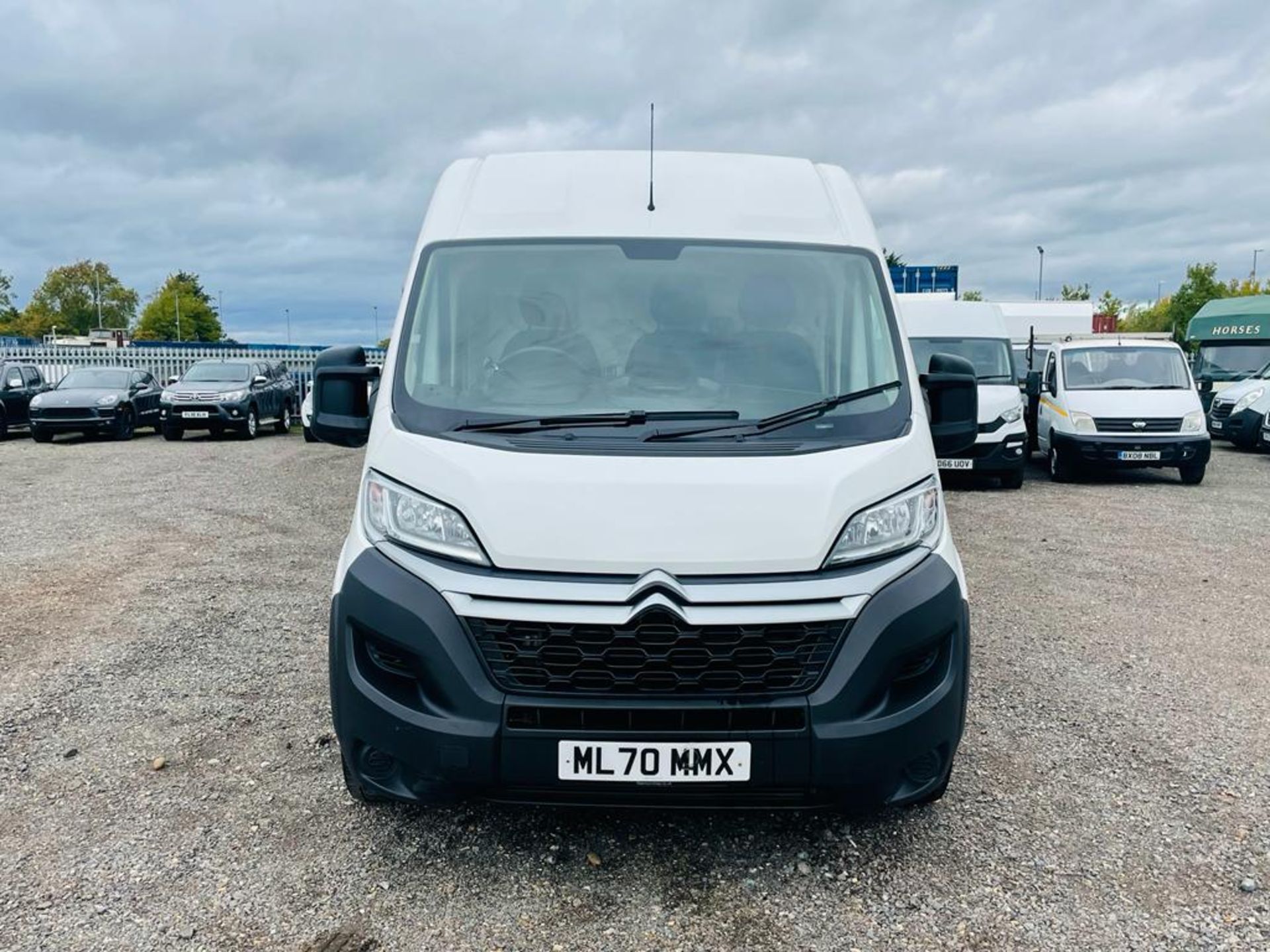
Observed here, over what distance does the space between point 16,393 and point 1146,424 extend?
19.9 meters

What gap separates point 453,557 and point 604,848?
116 cm

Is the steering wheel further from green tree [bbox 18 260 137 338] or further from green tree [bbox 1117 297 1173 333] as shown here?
green tree [bbox 18 260 137 338]

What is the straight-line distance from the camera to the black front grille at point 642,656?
2.77 meters

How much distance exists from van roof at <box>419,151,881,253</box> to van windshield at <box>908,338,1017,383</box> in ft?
29.8

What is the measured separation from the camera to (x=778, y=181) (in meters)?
4.05

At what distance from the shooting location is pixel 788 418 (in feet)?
10.6

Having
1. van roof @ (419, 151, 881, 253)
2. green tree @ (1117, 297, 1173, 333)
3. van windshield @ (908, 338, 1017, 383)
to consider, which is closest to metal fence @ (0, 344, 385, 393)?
van windshield @ (908, 338, 1017, 383)

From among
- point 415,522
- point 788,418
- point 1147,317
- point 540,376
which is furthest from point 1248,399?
point 1147,317

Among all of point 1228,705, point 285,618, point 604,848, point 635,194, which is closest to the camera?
point 604,848

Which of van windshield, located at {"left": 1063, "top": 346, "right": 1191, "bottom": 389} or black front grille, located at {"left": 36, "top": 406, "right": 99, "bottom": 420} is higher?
van windshield, located at {"left": 1063, "top": 346, "right": 1191, "bottom": 389}

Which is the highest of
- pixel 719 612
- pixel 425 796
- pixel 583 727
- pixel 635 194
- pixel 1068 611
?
pixel 635 194

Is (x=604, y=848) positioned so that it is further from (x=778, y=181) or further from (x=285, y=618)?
(x=285, y=618)

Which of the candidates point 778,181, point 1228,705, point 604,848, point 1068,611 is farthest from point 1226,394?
point 604,848

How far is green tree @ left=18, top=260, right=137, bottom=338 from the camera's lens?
115 meters
